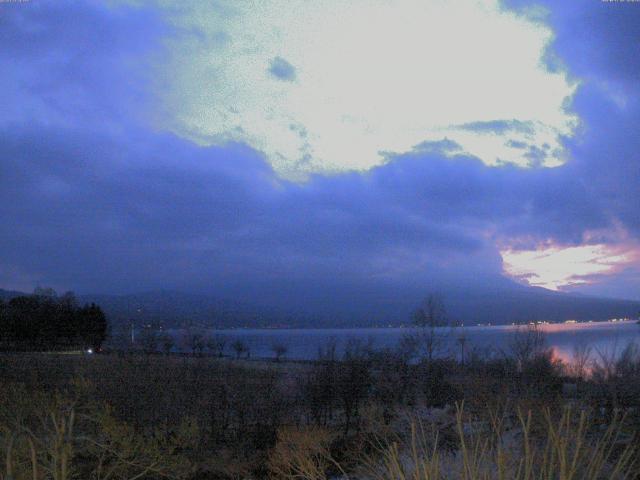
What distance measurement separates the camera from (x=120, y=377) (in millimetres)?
22016

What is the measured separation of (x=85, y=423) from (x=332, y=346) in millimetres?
20602

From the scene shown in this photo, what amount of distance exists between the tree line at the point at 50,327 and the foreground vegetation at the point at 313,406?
1261 inches

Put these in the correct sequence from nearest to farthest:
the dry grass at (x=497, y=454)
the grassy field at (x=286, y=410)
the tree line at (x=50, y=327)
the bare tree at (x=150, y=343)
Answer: the dry grass at (x=497, y=454) → the grassy field at (x=286, y=410) → the bare tree at (x=150, y=343) → the tree line at (x=50, y=327)

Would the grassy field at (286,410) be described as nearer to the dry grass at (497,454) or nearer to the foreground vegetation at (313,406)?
the foreground vegetation at (313,406)

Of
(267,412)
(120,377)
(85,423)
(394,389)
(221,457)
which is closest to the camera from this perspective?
(85,423)

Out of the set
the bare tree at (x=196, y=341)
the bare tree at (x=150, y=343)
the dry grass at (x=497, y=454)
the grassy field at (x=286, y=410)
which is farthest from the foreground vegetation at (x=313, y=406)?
the bare tree at (x=196, y=341)

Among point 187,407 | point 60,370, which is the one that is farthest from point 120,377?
point 60,370

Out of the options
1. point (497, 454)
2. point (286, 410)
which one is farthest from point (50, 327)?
point (497, 454)

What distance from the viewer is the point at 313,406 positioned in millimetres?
30062

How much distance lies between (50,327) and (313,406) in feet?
171

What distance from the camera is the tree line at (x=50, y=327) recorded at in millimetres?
69375

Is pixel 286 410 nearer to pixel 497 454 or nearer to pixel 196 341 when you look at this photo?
pixel 497 454

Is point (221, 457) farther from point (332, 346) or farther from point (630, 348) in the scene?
point (630, 348)

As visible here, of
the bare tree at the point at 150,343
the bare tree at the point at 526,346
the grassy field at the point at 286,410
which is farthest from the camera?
the bare tree at the point at 150,343
